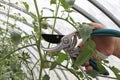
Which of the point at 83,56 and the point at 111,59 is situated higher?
the point at 83,56

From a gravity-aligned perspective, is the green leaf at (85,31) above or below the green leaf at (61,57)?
above

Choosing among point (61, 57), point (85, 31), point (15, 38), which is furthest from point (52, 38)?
point (85, 31)

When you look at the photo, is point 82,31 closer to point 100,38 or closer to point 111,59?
point 100,38

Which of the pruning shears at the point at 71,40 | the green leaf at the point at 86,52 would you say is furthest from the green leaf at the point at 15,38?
the green leaf at the point at 86,52

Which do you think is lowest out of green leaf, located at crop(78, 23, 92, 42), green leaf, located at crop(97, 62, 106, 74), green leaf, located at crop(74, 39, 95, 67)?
green leaf, located at crop(97, 62, 106, 74)

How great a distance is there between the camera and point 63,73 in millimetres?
5094

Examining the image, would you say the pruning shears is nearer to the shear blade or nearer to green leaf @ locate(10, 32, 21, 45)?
the shear blade

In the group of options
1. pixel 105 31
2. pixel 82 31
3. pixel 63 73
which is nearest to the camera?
pixel 82 31

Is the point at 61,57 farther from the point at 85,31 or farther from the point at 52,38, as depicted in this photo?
the point at 85,31

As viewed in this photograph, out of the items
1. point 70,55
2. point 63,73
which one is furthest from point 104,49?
point 63,73

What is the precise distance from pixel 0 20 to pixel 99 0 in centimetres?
341

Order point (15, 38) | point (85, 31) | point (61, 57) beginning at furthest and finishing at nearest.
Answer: point (61, 57), point (15, 38), point (85, 31)

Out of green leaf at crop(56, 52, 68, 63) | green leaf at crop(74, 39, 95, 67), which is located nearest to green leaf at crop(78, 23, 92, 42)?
green leaf at crop(74, 39, 95, 67)

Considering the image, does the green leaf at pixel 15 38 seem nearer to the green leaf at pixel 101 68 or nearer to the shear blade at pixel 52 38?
the shear blade at pixel 52 38
